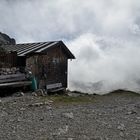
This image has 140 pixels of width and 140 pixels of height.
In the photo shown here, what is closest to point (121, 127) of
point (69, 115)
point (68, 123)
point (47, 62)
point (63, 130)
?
point (68, 123)

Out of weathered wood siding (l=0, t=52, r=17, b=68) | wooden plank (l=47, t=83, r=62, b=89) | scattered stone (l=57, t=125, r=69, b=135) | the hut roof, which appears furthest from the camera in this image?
wooden plank (l=47, t=83, r=62, b=89)

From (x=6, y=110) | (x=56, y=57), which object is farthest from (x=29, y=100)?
(x=56, y=57)

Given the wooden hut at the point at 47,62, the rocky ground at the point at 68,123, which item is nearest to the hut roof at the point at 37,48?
the wooden hut at the point at 47,62

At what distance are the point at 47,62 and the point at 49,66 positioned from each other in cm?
51

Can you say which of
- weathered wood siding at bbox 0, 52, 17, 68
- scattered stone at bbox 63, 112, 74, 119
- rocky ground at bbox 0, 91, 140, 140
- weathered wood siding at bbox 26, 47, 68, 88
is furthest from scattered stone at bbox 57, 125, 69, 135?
weathered wood siding at bbox 0, 52, 17, 68

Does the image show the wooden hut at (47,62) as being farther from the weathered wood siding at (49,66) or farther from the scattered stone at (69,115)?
the scattered stone at (69,115)

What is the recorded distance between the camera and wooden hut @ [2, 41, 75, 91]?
3303 cm

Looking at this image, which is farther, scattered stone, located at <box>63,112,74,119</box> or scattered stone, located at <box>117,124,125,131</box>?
scattered stone, located at <box>63,112,74,119</box>

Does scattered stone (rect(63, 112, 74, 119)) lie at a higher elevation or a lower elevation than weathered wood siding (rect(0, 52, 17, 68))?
lower

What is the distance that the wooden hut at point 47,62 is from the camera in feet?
108

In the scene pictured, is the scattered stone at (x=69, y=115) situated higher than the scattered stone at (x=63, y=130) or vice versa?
the scattered stone at (x=69, y=115)

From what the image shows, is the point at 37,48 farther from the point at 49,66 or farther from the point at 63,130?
the point at 63,130

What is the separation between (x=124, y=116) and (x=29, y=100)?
8.28 metres

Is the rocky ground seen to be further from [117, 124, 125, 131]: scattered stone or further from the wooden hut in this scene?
the wooden hut
